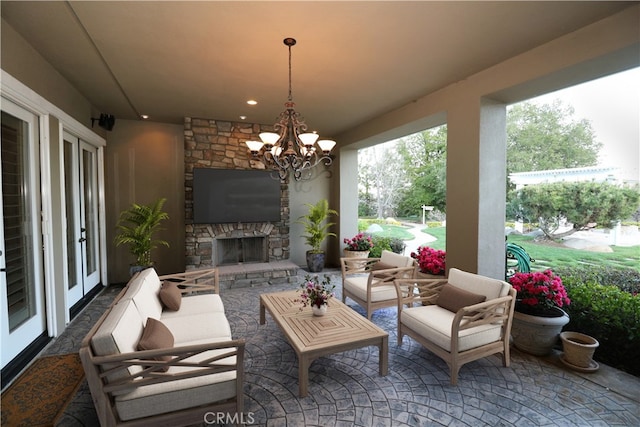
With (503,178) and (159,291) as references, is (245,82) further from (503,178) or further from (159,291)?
(503,178)

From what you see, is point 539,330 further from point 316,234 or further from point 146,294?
point 316,234

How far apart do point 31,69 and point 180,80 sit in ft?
4.43

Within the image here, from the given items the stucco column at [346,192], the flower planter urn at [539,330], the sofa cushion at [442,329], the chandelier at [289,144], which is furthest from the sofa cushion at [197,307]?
the stucco column at [346,192]

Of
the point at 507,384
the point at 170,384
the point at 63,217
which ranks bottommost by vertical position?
the point at 507,384

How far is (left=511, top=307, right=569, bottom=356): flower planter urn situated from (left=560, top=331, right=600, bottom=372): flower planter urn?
0.11m

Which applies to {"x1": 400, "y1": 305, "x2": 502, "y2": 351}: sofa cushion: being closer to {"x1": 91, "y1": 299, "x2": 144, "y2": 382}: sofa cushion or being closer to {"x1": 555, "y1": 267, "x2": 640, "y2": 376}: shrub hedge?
{"x1": 555, "y1": 267, "x2": 640, "y2": 376}: shrub hedge

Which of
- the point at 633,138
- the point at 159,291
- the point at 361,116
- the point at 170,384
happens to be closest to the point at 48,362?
the point at 159,291

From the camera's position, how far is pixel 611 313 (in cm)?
275

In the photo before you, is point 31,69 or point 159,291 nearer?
point 31,69

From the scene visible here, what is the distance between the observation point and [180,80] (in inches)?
142

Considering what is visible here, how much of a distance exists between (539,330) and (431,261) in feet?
5.43

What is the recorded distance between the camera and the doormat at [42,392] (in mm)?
2078

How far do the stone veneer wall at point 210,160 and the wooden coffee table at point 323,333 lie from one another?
9.84ft

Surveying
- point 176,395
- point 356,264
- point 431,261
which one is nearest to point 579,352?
point 431,261
